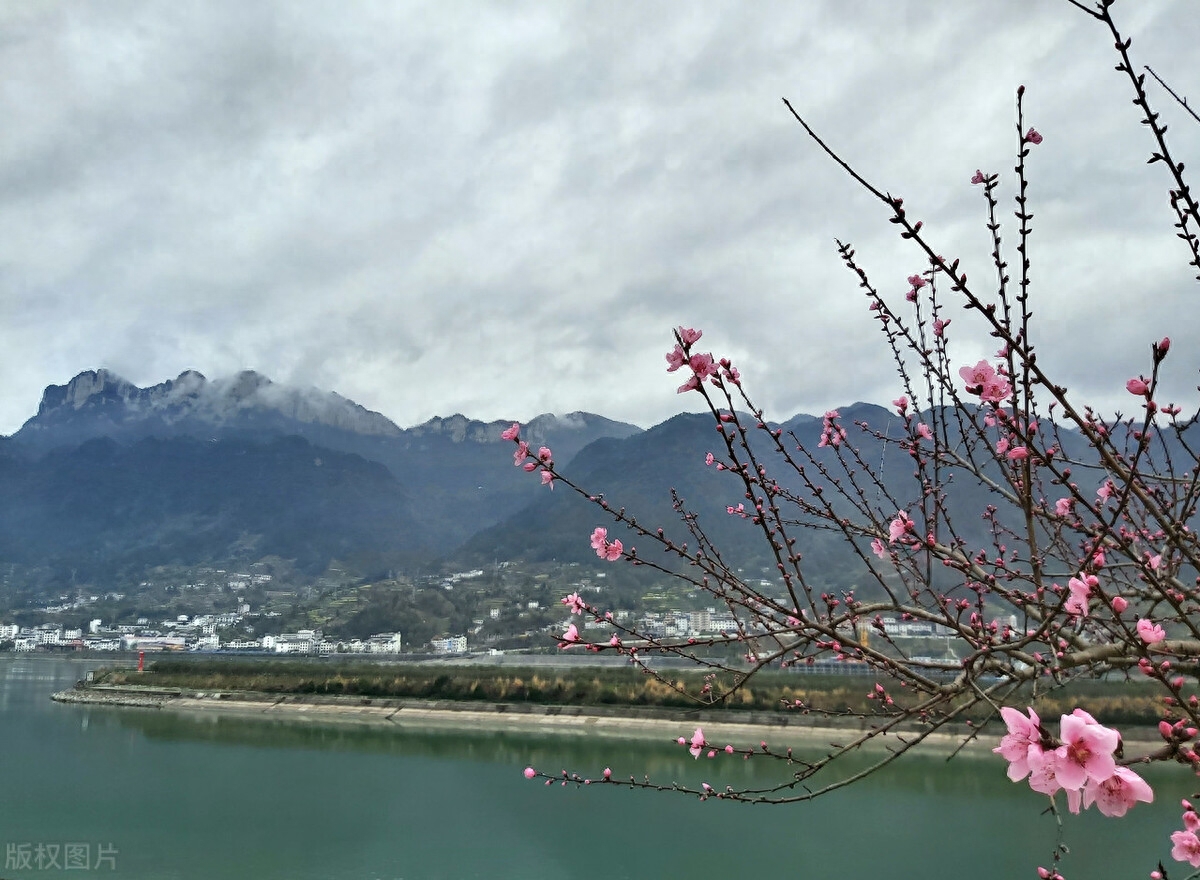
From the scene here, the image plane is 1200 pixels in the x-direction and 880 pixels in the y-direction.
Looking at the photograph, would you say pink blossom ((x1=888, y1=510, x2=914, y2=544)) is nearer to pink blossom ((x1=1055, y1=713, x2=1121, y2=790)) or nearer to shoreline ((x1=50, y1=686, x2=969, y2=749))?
pink blossom ((x1=1055, y1=713, x2=1121, y2=790))

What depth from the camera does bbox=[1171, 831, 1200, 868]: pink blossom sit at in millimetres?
1627

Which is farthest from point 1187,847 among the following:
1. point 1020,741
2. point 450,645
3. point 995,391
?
point 450,645

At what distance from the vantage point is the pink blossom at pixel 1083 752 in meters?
1.04

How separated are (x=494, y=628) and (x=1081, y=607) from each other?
78.7 metres

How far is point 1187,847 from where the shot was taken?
165cm

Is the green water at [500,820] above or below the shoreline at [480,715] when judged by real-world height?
above

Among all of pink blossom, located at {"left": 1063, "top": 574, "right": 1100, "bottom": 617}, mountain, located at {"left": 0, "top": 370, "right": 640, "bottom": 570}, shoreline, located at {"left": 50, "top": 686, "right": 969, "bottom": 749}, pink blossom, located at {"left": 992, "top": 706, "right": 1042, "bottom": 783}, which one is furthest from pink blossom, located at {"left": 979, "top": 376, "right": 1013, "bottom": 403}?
mountain, located at {"left": 0, "top": 370, "right": 640, "bottom": 570}

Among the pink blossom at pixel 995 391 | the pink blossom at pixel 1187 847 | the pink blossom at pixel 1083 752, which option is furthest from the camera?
the pink blossom at pixel 995 391

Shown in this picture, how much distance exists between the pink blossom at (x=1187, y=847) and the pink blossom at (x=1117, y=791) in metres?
0.61

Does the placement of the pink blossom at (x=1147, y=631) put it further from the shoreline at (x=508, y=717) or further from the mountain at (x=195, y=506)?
the mountain at (x=195, y=506)

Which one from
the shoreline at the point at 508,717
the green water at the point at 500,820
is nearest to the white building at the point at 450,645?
the shoreline at the point at 508,717

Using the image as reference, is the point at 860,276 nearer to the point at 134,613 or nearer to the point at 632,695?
the point at 632,695

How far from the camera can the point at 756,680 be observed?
1302 inches

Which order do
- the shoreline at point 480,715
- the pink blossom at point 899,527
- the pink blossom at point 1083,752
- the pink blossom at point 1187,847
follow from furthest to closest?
the shoreline at point 480,715 → the pink blossom at point 899,527 → the pink blossom at point 1187,847 → the pink blossom at point 1083,752
